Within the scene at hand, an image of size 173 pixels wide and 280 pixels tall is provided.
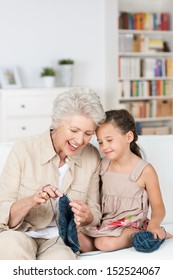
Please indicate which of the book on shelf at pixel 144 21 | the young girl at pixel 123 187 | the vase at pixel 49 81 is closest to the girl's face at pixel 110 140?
the young girl at pixel 123 187

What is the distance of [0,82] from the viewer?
18.0 feet

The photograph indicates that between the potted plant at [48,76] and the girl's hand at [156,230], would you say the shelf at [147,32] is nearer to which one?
the potted plant at [48,76]

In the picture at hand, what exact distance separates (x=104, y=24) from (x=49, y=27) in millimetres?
670

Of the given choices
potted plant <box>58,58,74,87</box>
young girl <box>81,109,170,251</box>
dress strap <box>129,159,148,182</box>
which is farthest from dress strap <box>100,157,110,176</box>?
potted plant <box>58,58,74,87</box>

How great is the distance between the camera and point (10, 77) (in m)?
5.48

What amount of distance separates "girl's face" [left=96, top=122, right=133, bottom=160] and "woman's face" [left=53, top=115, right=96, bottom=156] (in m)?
0.12

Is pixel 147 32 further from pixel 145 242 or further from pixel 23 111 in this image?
pixel 145 242

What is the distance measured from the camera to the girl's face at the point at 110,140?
2.20 metres

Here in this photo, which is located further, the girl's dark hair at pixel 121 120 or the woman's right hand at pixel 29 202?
the girl's dark hair at pixel 121 120

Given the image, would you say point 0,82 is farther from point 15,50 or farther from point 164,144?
point 164,144

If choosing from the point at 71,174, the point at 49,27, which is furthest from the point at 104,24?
the point at 71,174

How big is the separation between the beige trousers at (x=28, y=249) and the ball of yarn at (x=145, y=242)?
0.26 meters

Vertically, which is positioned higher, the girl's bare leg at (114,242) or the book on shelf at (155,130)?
the girl's bare leg at (114,242)

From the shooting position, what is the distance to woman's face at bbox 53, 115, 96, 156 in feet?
6.70
